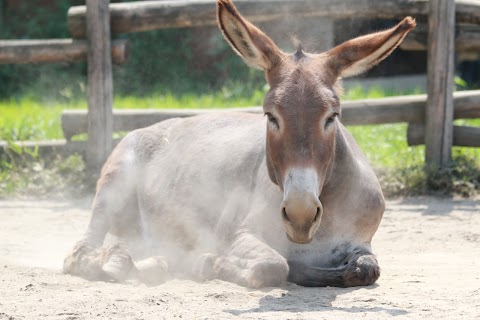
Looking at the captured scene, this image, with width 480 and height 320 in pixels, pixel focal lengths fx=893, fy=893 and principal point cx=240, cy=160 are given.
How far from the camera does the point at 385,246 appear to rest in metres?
6.46

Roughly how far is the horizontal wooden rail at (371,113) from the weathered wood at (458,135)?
0.27ft

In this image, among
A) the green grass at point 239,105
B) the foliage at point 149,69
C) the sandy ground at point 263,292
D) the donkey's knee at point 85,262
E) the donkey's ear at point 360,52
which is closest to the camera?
the sandy ground at point 263,292

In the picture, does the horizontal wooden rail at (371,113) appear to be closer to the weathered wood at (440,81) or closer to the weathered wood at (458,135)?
the weathered wood at (458,135)

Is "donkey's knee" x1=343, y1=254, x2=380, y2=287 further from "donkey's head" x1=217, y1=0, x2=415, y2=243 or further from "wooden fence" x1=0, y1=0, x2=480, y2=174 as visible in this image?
"wooden fence" x1=0, y1=0, x2=480, y2=174

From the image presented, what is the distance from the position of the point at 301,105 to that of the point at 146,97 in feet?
26.7

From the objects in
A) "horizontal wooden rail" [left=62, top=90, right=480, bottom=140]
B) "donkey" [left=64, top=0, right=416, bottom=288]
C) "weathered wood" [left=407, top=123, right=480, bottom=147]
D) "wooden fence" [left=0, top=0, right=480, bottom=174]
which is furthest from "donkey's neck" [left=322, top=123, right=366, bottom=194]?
"weathered wood" [left=407, top=123, right=480, bottom=147]

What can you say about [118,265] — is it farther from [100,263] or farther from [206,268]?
[206,268]

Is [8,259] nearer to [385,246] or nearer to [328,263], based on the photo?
[328,263]

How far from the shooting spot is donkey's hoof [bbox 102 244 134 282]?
5.18m

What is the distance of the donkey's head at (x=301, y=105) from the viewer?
14.3 ft

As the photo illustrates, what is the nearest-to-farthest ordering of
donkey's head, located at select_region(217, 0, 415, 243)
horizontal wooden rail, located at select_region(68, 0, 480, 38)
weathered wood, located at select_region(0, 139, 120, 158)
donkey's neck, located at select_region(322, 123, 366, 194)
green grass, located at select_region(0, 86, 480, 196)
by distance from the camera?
donkey's head, located at select_region(217, 0, 415, 243) < donkey's neck, located at select_region(322, 123, 366, 194) < green grass, located at select_region(0, 86, 480, 196) < horizontal wooden rail, located at select_region(68, 0, 480, 38) < weathered wood, located at select_region(0, 139, 120, 158)

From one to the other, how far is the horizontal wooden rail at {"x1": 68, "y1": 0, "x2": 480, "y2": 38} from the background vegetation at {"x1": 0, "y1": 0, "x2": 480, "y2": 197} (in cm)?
131

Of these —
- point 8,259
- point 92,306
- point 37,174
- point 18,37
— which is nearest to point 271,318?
point 92,306

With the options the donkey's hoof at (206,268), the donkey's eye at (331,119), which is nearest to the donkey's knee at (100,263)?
the donkey's hoof at (206,268)
